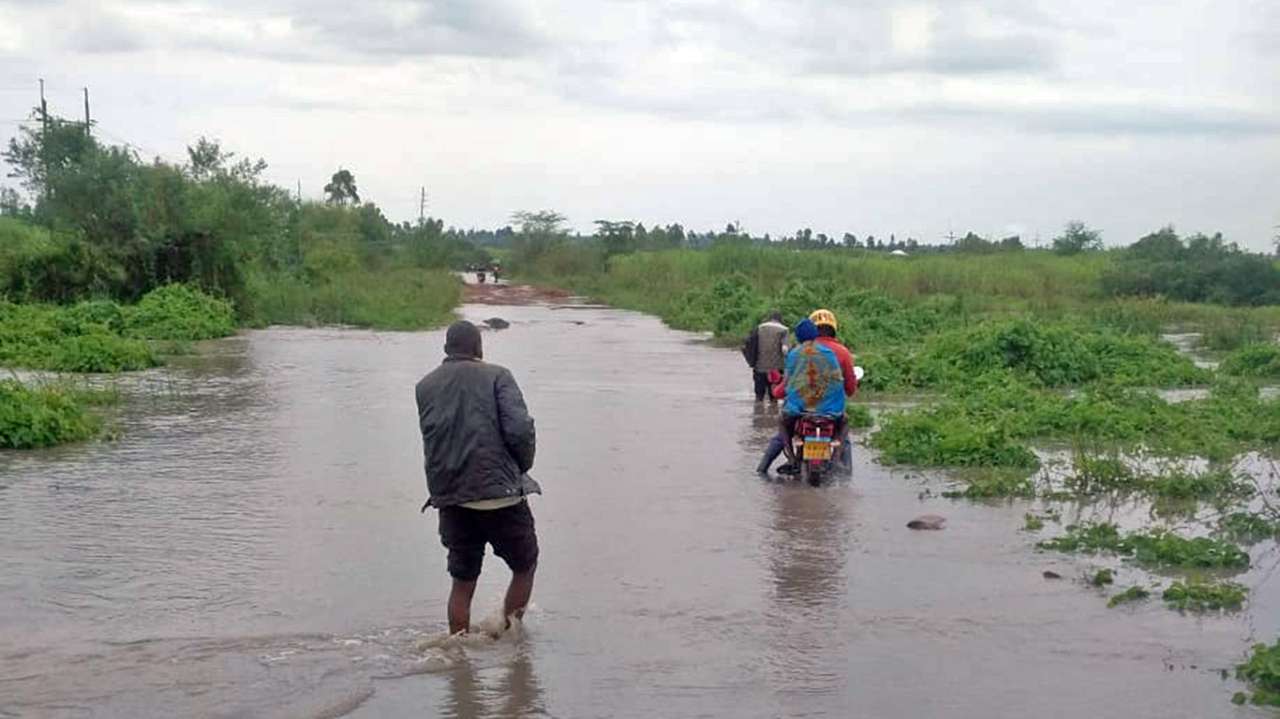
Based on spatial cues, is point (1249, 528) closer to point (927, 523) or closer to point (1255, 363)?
point (927, 523)

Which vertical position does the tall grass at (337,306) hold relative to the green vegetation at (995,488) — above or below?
above

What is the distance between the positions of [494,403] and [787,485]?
616 centimetres

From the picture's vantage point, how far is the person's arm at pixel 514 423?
24.1ft

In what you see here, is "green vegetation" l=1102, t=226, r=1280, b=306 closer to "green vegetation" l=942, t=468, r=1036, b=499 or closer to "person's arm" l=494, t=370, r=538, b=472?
"green vegetation" l=942, t=468, r=1036, b=499

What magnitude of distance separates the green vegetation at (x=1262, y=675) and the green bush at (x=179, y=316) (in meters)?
27.5

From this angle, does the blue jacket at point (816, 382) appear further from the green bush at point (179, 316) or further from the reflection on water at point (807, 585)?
the green bush at point (179, 316)

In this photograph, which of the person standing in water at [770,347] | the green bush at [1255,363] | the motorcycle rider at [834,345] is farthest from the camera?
the green bush at [1255,363]

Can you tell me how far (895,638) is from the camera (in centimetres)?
800

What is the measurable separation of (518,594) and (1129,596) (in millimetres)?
3847

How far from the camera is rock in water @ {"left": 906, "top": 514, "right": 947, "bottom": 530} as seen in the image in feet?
36.7

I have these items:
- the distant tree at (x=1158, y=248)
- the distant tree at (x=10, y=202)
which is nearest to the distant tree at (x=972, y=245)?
the distant tree at (x=1158, y=248)

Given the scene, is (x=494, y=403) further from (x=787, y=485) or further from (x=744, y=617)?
(x=787, y=485)

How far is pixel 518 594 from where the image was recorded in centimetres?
786

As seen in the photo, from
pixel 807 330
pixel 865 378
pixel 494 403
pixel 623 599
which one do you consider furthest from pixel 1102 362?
pixel 494 403
